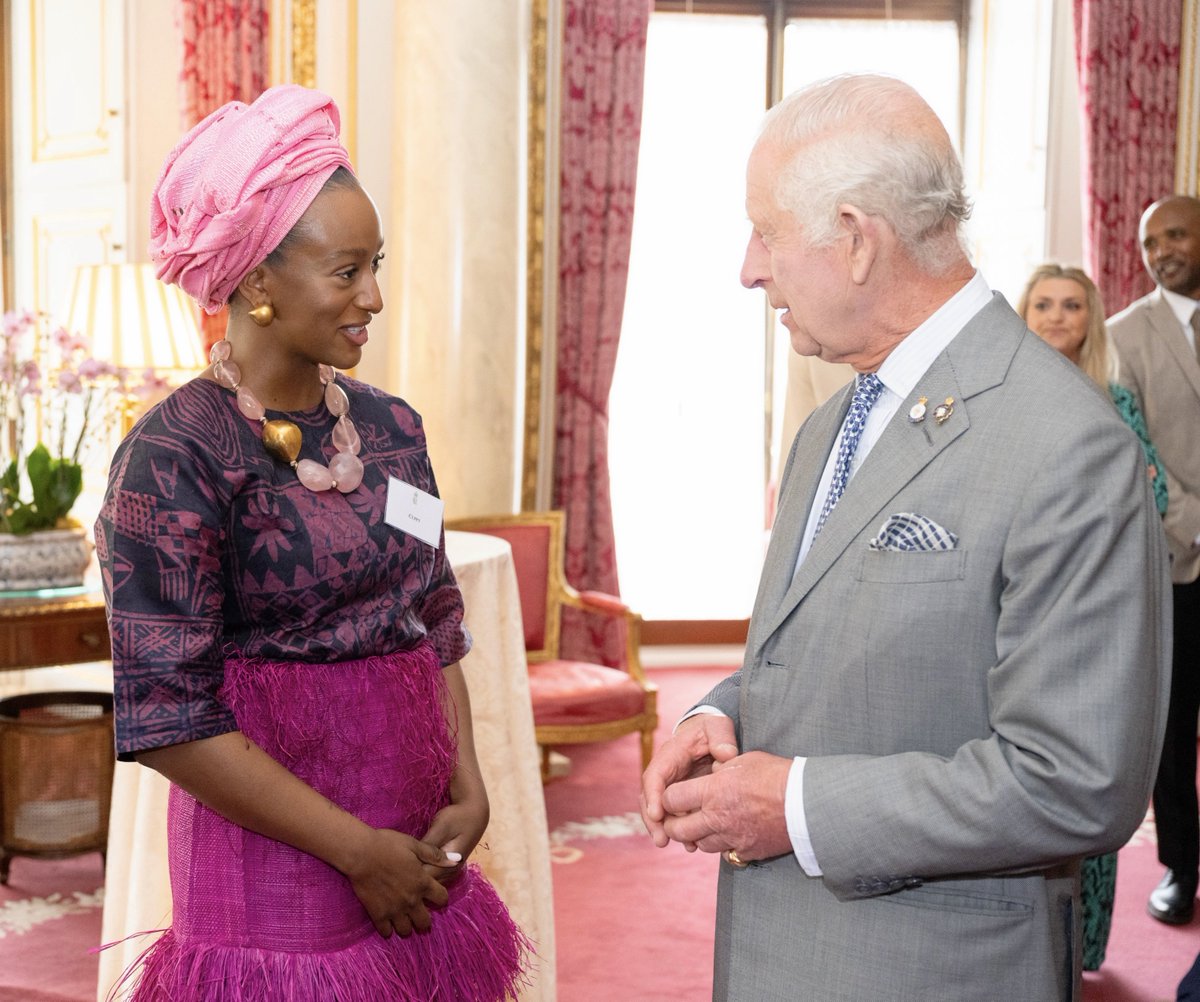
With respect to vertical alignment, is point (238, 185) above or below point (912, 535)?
above

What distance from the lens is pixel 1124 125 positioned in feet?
21.4

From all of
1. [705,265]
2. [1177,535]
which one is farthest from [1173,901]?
[705,265]

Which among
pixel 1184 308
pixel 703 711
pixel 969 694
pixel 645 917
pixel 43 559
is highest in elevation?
pixel 1184 308

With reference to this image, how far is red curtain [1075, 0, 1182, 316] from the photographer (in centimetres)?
644

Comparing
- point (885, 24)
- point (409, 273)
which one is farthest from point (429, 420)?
point (885, 24)

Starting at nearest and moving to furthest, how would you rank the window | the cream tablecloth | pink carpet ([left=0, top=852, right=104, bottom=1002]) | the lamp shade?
the cream tablecloth < pink carpet ([left=0, top=852, right=104, bottom=1002]) < the lamp shade < the window

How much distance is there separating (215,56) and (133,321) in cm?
167

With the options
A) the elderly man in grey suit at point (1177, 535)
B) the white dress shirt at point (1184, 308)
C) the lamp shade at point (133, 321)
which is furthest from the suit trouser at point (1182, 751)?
the lamp shade at point (133, 321)

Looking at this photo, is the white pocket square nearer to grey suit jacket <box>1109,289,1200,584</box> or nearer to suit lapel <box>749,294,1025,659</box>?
suit lapel <box>749,294,1025,659</box>

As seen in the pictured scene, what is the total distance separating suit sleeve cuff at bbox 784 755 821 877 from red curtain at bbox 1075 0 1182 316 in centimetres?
571

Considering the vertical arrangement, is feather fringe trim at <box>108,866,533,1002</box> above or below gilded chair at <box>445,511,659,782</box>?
above

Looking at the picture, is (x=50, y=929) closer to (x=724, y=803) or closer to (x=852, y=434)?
(x=724, y=803)

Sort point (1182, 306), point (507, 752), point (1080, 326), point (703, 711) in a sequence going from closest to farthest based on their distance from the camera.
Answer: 1. point (703, 711)
2. point (507, 752)
3. point (1080, 326)
4. point (1182, 306)

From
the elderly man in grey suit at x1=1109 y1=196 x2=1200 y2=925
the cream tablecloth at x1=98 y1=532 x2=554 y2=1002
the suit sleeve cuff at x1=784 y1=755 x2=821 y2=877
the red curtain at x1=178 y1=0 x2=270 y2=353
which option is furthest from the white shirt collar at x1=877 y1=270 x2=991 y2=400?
the red curtain at x1=178 y1=0 x2=270 y2=353
